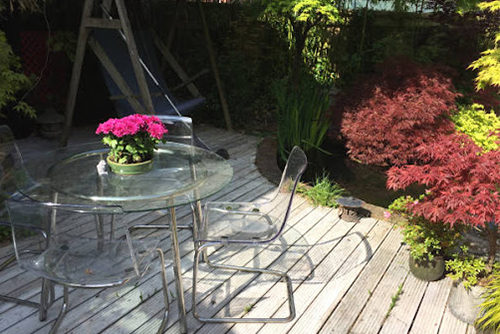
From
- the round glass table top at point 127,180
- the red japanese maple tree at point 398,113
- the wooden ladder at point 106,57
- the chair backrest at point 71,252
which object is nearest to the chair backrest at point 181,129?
the round glass table top at point 127,180

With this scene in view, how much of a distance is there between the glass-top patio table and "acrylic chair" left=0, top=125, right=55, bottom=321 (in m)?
0.07

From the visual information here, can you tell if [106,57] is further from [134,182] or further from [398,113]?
[398,113]

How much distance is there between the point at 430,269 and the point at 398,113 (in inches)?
64.4

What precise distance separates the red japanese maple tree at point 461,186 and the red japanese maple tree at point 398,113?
1.25 meters

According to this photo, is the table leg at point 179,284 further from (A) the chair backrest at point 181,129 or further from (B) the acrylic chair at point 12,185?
(A) the chair backrest at point 181,129

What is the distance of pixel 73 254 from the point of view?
1783 millimetres

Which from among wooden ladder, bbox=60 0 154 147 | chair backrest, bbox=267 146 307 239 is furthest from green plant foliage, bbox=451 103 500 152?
wooden ladder, bbox=60 0 154 147

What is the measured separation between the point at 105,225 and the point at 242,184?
132 cm

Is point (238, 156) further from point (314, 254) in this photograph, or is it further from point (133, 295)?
point (133, 295)

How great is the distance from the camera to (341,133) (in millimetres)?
4148

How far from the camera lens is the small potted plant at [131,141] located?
1865 mm

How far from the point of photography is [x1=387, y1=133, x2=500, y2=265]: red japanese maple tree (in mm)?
2008

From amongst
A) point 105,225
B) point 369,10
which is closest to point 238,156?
point 105,225

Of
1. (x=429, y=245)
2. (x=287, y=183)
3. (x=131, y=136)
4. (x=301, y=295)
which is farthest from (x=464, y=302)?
(x=131, y=136)
